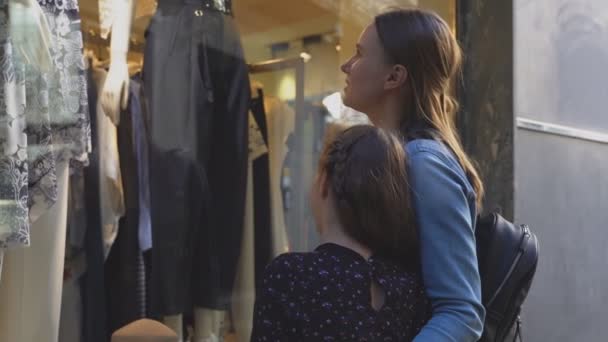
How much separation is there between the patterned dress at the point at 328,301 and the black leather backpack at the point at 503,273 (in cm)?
24

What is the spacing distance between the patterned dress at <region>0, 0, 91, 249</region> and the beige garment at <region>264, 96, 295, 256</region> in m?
0.92

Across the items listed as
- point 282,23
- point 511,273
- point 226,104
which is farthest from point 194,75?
point 511,273

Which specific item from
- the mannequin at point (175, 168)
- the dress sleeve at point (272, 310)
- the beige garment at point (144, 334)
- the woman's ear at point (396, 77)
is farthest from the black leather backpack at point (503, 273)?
the mannequin at point (175, 168)

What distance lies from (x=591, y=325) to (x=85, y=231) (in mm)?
2034

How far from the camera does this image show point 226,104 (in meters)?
2.48

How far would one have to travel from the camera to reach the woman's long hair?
135 centimetres

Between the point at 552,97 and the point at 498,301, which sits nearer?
the point at 498,301

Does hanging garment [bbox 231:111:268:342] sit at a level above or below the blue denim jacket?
below

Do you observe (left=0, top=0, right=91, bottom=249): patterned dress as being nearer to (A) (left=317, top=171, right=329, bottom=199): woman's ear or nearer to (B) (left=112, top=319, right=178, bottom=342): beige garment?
(B) (left=112, top=319, right=178, bottom=342): beige garment

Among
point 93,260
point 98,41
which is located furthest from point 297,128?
point 93,260

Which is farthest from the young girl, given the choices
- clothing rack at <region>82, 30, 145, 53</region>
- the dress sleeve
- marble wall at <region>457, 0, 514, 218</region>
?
marble wall at <region>457, 0, 514, 218</region>

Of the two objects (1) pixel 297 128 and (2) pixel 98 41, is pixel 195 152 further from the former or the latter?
(1) pixel 297 128

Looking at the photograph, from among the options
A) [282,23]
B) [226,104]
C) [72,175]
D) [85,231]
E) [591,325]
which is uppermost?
[282,23]

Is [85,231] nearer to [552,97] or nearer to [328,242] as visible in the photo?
[328,242]
